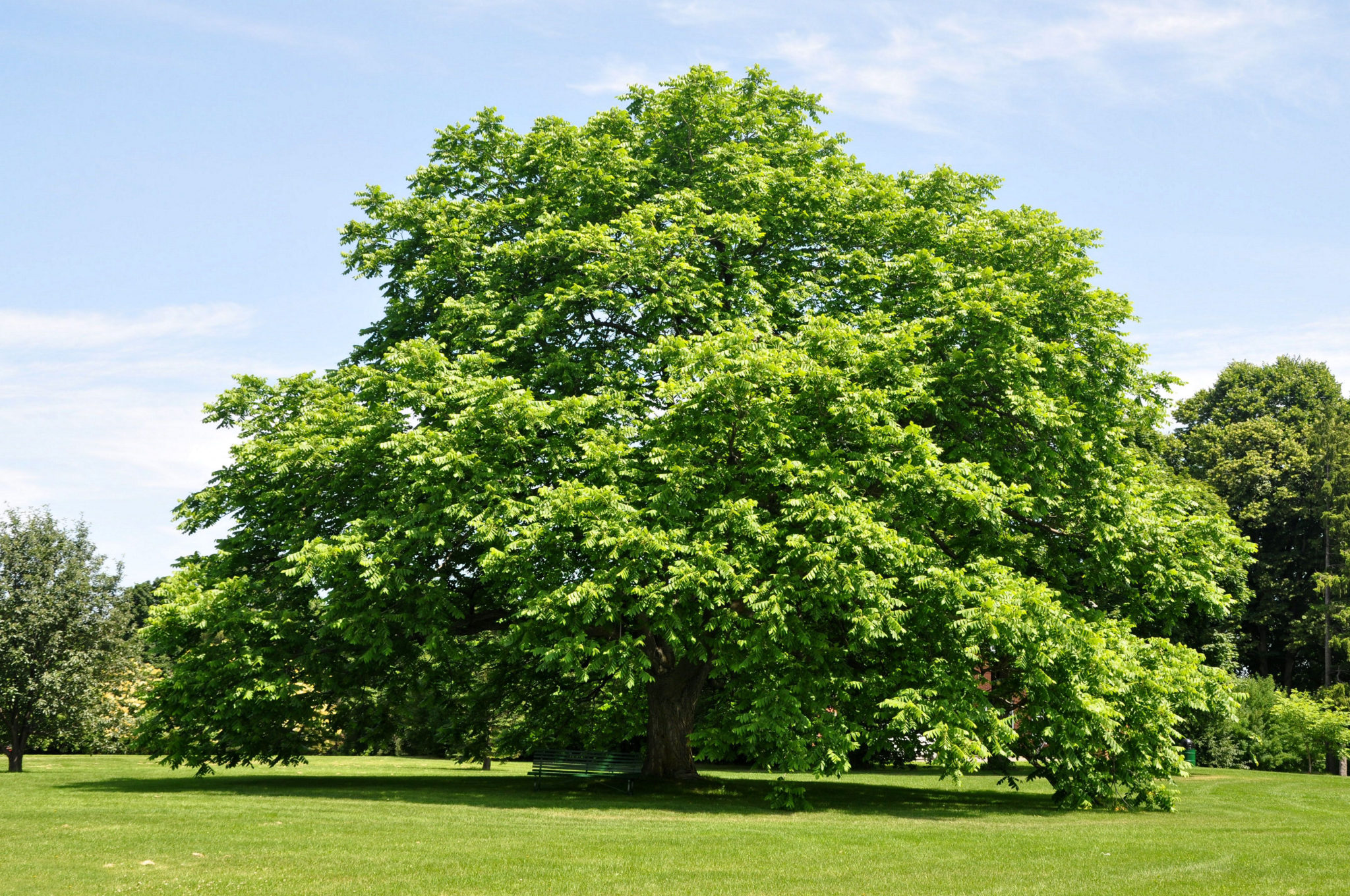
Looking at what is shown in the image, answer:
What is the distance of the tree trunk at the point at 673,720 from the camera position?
27.0 m

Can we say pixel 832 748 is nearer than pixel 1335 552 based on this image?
Yes

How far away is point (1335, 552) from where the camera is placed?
2447 inches

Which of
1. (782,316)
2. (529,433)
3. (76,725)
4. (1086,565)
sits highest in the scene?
(782,316)

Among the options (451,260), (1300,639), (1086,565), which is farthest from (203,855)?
(1300,639)

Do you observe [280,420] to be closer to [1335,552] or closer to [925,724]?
[925,724]

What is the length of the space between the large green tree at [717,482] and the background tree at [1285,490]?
37.9 meters

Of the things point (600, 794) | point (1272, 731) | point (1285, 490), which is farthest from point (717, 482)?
point (1285, 490)

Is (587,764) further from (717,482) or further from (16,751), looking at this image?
(16,751)

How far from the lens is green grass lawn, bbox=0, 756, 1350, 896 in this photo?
36.7 ft

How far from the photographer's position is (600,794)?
24.3 meters

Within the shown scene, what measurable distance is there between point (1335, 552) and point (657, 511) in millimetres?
57650

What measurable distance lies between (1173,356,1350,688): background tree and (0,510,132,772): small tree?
52.9m

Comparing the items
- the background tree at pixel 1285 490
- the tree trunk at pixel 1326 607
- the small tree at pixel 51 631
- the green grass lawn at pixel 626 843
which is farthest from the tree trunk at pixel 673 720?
the tree trunk at pixel 1326 607

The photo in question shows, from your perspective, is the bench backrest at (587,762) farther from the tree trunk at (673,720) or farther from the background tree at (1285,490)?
the background tree at (1285,490)
